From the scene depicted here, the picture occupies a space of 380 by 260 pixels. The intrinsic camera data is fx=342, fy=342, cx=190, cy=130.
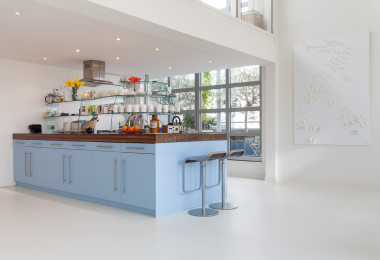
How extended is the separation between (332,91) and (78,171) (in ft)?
14.7

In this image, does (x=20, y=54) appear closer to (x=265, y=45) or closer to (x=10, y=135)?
(x=10, y=135)

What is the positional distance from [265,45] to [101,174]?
388cm

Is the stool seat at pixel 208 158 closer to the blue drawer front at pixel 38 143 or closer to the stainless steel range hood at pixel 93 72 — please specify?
the blue drawer front at pixel 38 143

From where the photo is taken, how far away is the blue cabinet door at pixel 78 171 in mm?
4832

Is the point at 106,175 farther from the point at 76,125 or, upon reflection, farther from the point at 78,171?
the point at 76,125

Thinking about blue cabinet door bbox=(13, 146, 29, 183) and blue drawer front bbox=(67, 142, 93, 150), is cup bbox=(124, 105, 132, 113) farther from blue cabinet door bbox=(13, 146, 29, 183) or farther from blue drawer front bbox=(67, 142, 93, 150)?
blue cabinet door bbox=(13, 146, 29, 183)

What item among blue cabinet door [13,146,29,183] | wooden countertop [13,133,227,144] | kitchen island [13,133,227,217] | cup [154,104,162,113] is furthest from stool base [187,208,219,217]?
blue cabinet door [13,146,29,183]

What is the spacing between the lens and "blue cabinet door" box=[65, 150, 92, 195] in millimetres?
4832

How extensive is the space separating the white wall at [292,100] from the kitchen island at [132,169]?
7.18ft

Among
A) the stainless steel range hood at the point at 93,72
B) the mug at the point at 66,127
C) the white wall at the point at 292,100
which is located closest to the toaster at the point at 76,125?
the mug at the point at 66,127

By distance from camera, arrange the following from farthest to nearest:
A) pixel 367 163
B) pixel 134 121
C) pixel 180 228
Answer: pixel 367 163 → pixel 134 121 → pixel 180 228

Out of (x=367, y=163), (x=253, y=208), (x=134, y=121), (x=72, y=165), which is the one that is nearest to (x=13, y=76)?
(x=72, y=165)

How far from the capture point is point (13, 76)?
6609 millimetres

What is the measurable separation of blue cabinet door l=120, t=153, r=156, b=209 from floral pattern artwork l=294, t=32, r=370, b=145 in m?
3.56
